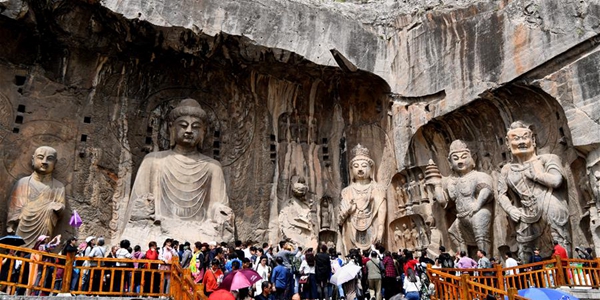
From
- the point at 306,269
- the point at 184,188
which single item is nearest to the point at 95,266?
the point at 306,269

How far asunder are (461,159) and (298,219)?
11.4 feet

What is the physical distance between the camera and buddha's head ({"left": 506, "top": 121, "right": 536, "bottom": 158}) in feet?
34.1

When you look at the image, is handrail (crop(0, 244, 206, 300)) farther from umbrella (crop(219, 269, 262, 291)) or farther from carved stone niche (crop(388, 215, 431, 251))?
carved stone niche (crop(388, 215, 431, 251))

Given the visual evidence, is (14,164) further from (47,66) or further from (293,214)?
(293,214)

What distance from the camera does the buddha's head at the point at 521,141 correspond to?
34.1 ft

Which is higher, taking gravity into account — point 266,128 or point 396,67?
point 396,67

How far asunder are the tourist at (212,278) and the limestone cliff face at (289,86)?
4624 millimetres

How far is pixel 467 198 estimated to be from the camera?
10891mm

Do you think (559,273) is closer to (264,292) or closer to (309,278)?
(309,278)

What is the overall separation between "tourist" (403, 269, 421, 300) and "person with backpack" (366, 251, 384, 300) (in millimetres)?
357

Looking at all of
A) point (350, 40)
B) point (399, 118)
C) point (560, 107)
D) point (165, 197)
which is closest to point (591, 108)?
point (560, 107)

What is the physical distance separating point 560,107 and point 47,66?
9.81 meters

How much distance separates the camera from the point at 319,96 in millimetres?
13500

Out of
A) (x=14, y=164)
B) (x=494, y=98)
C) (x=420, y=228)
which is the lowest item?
(x=420, y=228)
